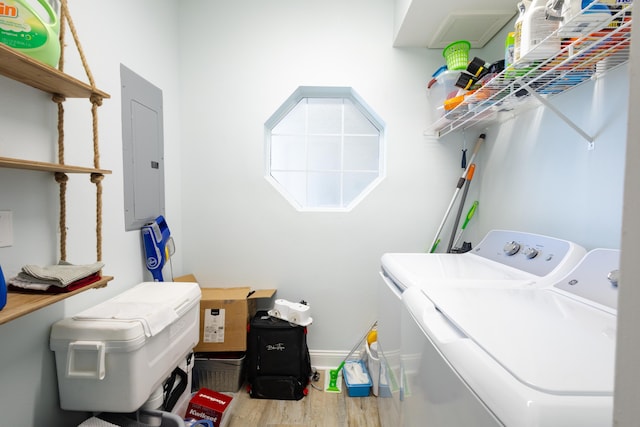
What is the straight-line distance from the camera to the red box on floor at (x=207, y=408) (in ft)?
5.12

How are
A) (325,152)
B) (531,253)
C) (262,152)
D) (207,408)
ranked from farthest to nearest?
(325,152) < (262,152) < (207,408) < (531,253)

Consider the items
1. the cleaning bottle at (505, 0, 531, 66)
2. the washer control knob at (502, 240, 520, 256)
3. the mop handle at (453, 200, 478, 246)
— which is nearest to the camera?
the cleaning bottle at (505, 0, 531, 66)

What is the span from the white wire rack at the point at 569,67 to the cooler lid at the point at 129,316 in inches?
67.8

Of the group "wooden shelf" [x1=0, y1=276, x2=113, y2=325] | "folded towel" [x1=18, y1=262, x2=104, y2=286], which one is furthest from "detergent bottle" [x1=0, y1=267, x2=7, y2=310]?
"folded towel" [x1=18, y1=262, x2=104, y2=286]

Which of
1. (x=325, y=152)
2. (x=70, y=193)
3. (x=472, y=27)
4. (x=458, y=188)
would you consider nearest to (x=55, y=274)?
(x=70, y=193)

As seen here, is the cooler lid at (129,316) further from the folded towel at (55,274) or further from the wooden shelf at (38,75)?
the wooden shelf at (38,75)

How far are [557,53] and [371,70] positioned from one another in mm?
1330

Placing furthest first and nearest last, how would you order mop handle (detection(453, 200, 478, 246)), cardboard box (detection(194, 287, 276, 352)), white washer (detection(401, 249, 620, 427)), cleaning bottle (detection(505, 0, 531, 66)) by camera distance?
mop handle (detection(453, 200, 478, 246)) → cardboard box (detection(194, 287, 276, 352)) → cleaning bottle (detection(505, 0, 531, 66)) → white washer (detection(401, 249, 620, 427))

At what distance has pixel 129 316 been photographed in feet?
3.75

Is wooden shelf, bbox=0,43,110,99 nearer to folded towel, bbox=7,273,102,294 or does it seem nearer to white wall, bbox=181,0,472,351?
folded towel, bbox=7,273,102,294

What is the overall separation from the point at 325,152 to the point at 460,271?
1541mm

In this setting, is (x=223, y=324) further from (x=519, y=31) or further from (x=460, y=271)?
(x=519, y=31)

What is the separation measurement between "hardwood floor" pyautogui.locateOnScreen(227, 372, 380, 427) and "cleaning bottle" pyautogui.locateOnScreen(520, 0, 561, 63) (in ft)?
6.43

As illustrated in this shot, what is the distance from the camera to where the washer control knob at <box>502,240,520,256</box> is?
1.32 meters
